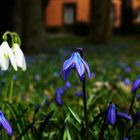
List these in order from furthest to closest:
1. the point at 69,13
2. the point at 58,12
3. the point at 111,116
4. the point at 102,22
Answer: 1. the point at 69,13
2. the point at 58,12
3. the point at 102,22
4. the point at 111,116

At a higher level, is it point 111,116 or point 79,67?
point 79,67

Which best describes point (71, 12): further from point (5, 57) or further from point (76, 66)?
point (76, 66)

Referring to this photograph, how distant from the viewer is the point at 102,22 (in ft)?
79.8

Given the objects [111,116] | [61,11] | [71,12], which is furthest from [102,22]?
[111,116]

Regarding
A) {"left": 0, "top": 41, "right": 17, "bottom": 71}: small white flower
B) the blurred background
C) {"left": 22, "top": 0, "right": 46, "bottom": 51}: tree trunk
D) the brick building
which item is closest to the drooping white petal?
{"left": 0, "top": 41, "right": 17, "bottom": 71}: small white flower

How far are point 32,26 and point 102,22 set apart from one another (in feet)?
21.7

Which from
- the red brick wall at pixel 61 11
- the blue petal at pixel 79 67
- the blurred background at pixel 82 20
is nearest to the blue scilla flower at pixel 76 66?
the blue petal at pixel 79 67

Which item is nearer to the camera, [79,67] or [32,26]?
[79,67]

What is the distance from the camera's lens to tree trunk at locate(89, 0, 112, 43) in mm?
24203

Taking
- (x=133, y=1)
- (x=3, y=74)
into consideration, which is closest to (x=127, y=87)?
(x=3, y=74)

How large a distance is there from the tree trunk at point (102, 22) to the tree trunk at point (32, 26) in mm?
6327

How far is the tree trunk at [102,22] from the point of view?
79.4 ft

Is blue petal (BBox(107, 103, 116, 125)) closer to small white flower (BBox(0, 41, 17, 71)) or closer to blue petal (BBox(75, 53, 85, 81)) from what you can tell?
blue petal (BBox(75, 53, 85, 81))

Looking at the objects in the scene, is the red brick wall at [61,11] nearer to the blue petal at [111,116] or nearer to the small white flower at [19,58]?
the small white flower at [19,58]
